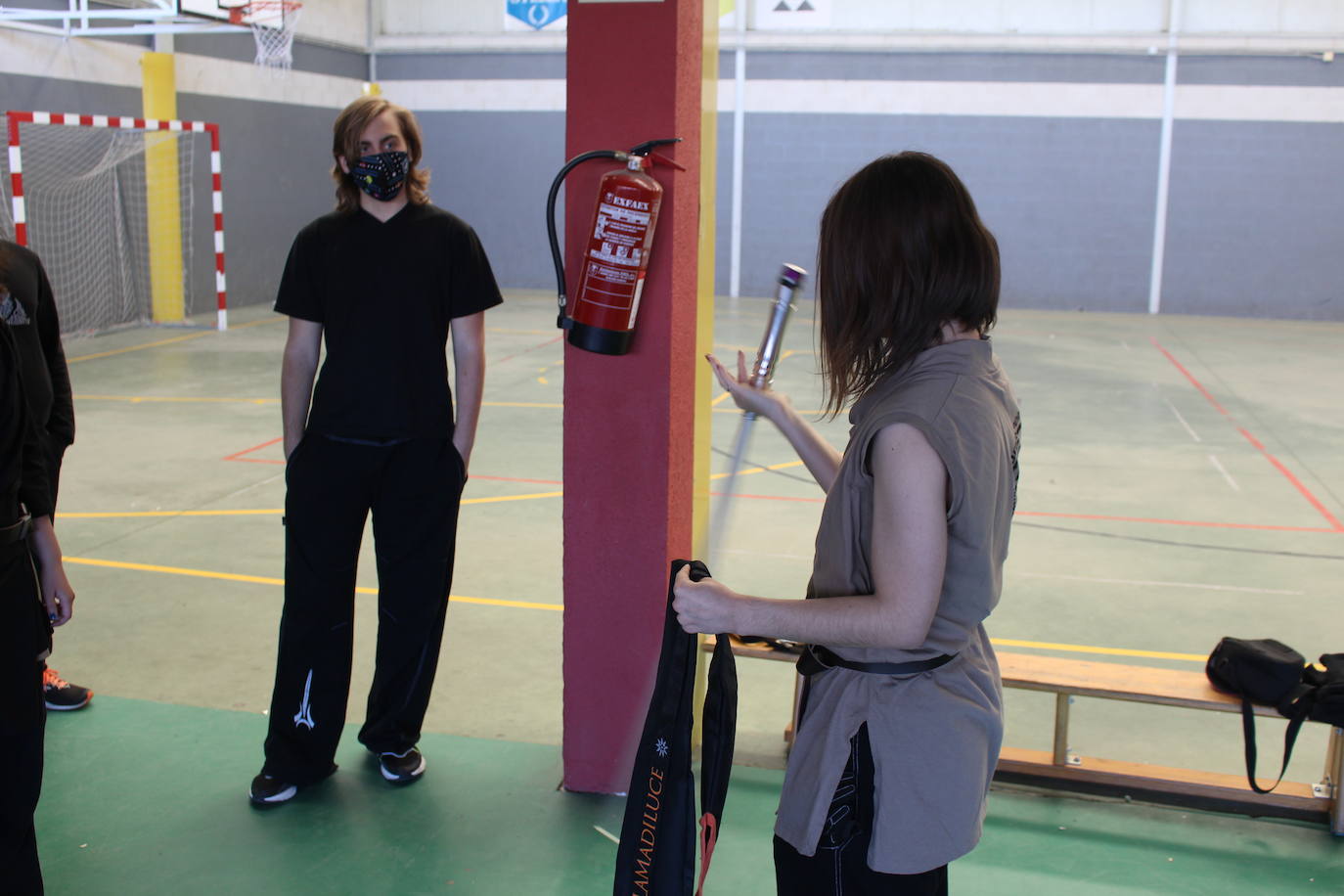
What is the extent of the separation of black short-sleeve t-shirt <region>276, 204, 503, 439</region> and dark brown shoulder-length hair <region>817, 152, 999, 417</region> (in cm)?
170

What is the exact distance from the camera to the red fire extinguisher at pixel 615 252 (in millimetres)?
2809

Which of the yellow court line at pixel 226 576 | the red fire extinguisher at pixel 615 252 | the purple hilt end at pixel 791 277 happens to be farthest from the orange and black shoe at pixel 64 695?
the purple hilt end at pixel 791 277

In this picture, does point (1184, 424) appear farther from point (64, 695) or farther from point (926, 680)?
point (926, 680)

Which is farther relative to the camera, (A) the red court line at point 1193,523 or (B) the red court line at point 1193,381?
(B) the red court line at point 1193,381

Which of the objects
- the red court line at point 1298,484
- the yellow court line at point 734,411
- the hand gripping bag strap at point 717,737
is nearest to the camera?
the hand gripping bag strap at point 717,737

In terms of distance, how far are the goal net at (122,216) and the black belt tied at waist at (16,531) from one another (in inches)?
403

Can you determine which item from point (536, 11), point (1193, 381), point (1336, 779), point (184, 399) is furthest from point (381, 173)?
point (536, 11)

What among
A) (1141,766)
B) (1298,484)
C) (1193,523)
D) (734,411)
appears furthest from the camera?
(734,411)

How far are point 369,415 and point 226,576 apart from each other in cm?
263

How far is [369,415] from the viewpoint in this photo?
3080 mm

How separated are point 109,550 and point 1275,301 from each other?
Answer: 14987 mm

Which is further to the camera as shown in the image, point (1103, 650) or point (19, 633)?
point (1103, 650)

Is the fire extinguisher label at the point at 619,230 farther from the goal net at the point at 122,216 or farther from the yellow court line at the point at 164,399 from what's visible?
the goal net at the point at 122,216

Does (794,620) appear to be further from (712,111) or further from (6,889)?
(712,111)
